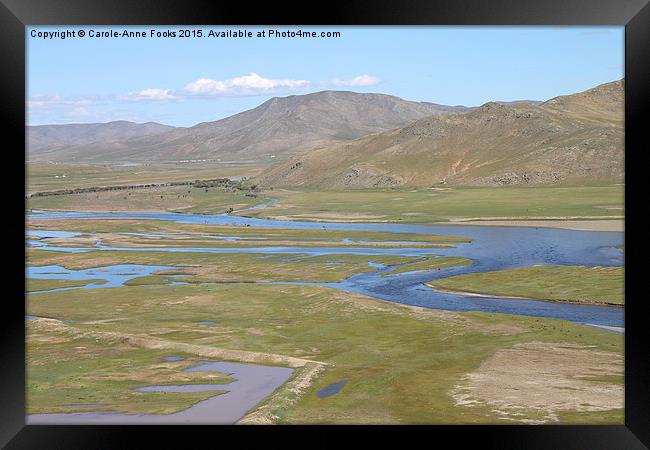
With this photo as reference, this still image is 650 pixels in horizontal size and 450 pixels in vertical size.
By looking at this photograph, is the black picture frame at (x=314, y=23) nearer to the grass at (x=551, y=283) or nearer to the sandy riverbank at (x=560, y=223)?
the grass at (x=551, y=283)

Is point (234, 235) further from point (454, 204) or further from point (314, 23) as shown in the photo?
point (314, 23)

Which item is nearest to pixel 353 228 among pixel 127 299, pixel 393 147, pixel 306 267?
pixel 306 267

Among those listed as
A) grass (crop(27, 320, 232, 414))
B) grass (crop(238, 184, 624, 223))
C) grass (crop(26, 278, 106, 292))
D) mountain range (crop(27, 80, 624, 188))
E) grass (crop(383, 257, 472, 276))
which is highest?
mountain range (crop(27, 80, 624, 188))

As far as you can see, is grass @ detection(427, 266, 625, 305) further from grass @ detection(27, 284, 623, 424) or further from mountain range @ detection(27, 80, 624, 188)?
mountain range @ detection(27, 80, 624, 188)

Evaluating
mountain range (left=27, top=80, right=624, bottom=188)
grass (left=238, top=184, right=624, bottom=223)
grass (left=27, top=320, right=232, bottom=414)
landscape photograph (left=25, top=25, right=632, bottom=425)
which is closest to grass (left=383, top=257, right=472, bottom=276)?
landscape photograph (left=25, top=25, right=632, bottom=425)

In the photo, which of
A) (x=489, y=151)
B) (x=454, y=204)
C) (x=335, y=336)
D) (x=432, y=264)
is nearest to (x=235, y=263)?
(x=432, y=264)

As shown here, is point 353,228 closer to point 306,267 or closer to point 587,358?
point 306,267
